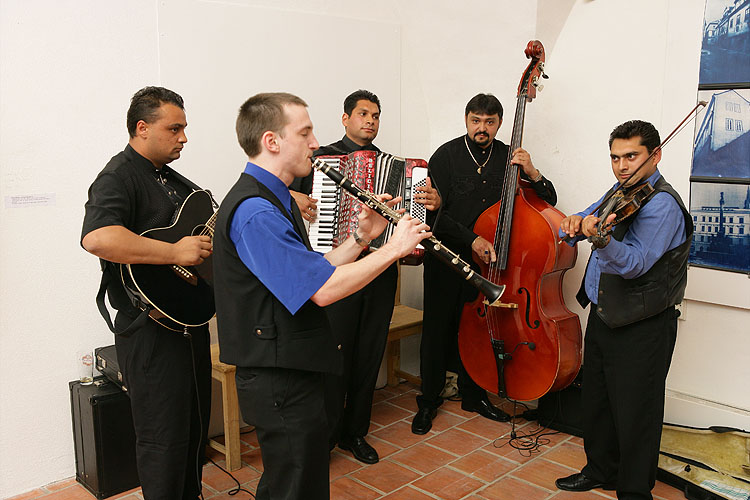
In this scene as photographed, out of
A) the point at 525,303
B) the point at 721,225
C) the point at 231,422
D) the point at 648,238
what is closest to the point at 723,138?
the point at 721,225

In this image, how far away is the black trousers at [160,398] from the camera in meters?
2.45

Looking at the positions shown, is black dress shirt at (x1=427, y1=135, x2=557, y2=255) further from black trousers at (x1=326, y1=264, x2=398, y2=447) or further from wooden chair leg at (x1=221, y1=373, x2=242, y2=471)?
wooden chair leg at (x1=221, y1=373, x2=242, y2=471)

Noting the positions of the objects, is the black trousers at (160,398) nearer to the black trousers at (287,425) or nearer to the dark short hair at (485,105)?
the black trousers at (287,425)

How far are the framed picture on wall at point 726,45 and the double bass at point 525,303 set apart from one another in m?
0.80

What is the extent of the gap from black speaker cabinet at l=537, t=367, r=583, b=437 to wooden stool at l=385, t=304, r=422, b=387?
88 centimetres

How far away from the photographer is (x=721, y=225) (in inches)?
131

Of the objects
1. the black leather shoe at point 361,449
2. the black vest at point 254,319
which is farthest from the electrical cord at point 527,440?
the black vest at point 254,319

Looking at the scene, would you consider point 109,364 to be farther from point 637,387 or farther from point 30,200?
point 637,387

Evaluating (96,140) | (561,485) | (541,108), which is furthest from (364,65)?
(561,485)

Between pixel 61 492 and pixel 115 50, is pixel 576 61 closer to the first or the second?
pixel 115 50

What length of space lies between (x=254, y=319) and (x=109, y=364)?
4.95 ft

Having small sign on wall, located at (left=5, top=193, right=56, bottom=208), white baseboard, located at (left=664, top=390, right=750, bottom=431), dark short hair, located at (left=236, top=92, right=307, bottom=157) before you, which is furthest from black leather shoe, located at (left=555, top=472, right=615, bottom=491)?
small sign on wall, located at (left=5, top=193, right=56, bottom=208)

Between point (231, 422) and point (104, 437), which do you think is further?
point (231, 422)

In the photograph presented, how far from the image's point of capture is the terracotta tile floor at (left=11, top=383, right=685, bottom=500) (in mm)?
3049
